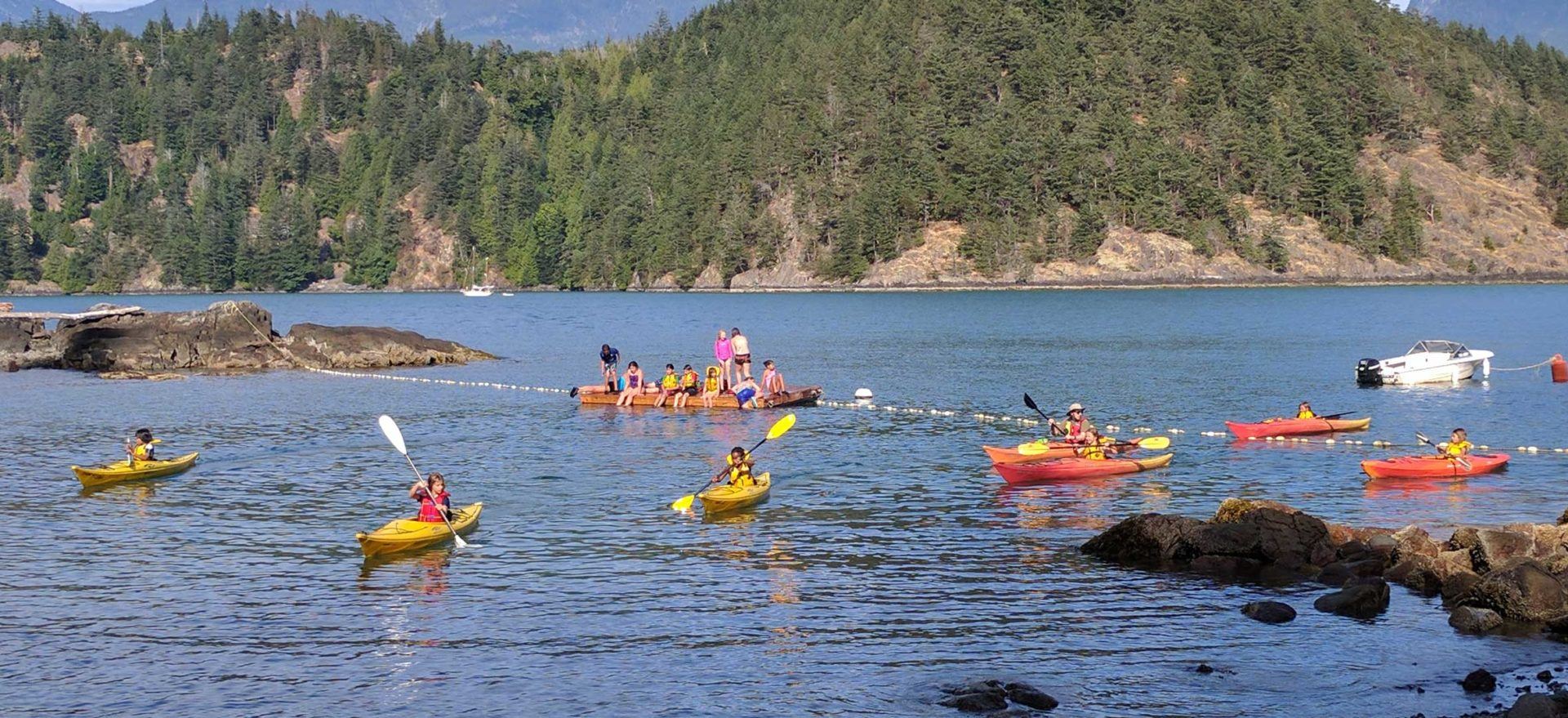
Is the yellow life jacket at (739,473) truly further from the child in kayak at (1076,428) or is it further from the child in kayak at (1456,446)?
the child in kayak at (1456,446)

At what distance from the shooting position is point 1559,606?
22.1 metres

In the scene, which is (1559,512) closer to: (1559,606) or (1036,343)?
(1559,606)

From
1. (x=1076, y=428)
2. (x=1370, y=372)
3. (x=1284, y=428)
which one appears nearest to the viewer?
(x=1076, y=428)

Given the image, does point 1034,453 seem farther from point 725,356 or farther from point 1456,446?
point 725,356

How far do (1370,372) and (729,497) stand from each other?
40.3 m

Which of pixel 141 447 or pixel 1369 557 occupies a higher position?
pixel 141 447

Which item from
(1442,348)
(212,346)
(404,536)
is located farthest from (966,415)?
(212,346)

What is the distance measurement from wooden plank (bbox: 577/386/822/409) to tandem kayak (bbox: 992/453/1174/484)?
17.5m

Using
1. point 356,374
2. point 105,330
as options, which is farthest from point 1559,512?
point 105,330

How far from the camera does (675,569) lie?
88.7 ft

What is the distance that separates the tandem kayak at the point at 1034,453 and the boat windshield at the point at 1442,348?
3447 centimetres

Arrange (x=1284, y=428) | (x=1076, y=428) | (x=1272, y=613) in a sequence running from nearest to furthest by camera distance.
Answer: (x=1272, y=613)
(x=1076, y=428)
(x=1284, y=428)

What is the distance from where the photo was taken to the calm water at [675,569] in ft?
65.9

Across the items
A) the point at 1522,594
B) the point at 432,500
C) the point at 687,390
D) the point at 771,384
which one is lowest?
the point at 1522,594
